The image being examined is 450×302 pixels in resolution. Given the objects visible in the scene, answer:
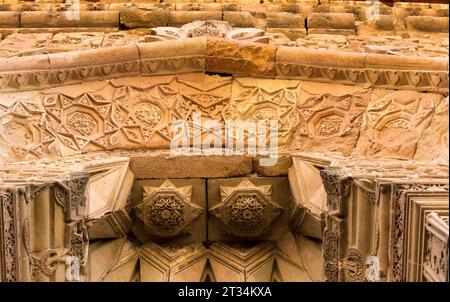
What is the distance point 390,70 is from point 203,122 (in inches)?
55.1

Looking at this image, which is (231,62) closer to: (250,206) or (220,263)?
(250,206)

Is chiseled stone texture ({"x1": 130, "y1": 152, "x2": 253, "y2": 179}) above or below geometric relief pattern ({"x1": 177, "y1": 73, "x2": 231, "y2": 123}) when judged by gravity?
below

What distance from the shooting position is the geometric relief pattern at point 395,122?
4820 millimetres

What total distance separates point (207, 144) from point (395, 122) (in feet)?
4.19

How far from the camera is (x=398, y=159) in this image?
4.65m

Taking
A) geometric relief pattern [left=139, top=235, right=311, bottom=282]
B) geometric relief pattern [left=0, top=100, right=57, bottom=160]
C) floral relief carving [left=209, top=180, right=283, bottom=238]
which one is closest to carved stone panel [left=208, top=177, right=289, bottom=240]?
floral relief carving [left=209, top=180, right=283, bottom=238]

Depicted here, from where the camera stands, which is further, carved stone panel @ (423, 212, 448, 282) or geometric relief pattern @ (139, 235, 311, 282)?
geometric relief pattern @ (139, 235, 311, 282)

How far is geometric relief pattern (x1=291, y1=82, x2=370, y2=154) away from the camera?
5.17m

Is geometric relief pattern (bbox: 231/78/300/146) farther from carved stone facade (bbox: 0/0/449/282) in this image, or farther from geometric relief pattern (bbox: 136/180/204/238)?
geometric relief pattern (bbox: 136/180/204/238)

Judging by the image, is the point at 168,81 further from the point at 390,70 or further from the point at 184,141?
the point at 390,70

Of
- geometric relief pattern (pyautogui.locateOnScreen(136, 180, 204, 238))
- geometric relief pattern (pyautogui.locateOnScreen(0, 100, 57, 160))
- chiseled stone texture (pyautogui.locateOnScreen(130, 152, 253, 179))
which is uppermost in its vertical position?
geometric relief pattern (pyautogui.locateOnScreen(0, 100, 57, 160))

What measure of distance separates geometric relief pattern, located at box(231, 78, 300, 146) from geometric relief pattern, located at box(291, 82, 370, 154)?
0.22 feet
